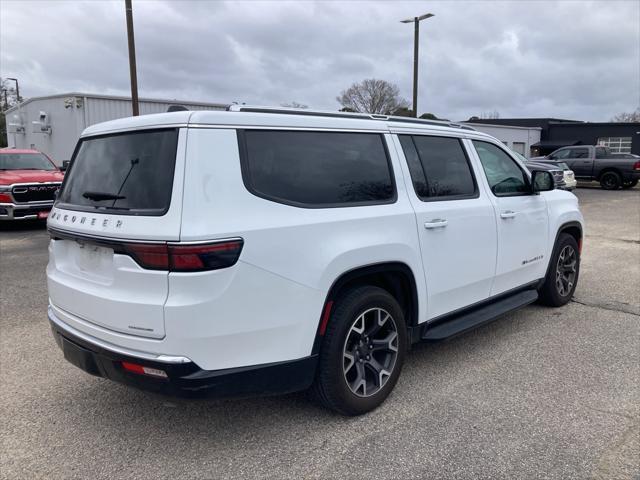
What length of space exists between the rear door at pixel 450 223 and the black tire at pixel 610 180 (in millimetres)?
22341

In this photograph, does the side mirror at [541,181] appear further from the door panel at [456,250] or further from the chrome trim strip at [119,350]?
Answer: the chrome trim strip at [119,350]

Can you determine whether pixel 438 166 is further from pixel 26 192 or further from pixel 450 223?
pixel 26 192

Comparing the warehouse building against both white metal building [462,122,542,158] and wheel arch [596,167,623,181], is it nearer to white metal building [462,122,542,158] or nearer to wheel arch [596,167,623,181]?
white metal building [462,122,542,158]

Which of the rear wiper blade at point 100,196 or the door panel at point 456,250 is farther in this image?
the door panel at point 456,250

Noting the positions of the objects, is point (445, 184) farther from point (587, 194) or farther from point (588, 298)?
point (587, 194)

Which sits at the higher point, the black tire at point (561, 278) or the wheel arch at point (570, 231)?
the wheel arch at point (570, 231)

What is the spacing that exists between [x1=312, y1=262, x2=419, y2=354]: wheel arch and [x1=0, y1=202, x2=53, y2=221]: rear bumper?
10072 millimetres

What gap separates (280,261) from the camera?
9.04 feet

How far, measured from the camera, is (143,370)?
2.68 m

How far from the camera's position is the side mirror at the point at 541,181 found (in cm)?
483

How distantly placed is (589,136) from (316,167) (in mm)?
45768

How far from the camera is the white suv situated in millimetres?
2588

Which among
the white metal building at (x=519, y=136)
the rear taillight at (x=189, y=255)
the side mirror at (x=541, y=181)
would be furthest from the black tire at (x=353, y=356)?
the white metal building at (x=519, y=136)

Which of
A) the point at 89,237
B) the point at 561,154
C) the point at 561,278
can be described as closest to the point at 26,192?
the point at 89,237
